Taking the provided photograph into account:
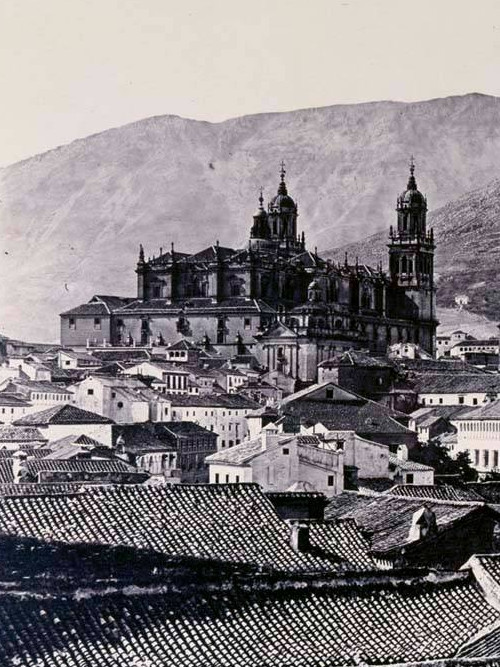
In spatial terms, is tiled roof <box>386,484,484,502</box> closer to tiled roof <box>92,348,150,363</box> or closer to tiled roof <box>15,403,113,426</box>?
tiled roof <box>15,403,113,426</box>

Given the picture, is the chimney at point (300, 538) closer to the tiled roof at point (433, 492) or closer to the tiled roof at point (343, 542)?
the tiled roof at point (343, 542)

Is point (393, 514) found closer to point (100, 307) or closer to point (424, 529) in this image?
point (424, 529)

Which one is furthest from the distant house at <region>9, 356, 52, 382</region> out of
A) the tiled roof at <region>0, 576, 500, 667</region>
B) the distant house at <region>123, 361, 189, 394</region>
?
the tiled roof at <region>0, 576, 500, 667</region>

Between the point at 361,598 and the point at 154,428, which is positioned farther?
the point at 154,428

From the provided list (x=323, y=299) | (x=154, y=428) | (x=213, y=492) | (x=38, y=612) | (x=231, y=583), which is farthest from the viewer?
(x=323, y=299)

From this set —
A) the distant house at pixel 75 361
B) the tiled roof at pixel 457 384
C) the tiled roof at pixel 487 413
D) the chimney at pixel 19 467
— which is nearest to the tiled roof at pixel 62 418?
the chimney at pixel 19 467

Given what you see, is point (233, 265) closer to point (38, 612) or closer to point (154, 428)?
point (154, 428)

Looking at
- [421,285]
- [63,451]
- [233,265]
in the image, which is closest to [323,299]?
[233,265]
